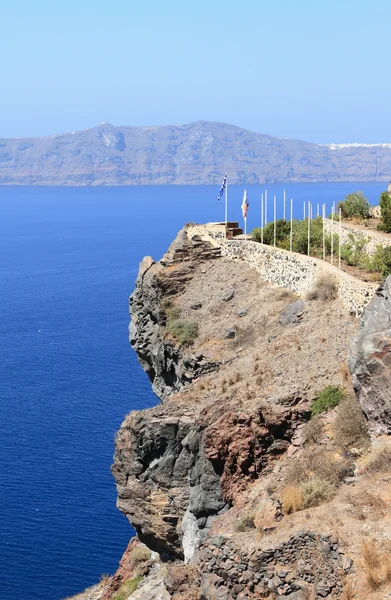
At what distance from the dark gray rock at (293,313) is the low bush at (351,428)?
9.47 meters

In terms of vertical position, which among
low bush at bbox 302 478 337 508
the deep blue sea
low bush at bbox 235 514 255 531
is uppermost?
low bush at bbox 302 478 337 508

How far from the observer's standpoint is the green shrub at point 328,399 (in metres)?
28.3

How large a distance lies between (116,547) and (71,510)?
14.7 feet

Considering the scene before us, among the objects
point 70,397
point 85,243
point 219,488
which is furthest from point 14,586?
point 85,243

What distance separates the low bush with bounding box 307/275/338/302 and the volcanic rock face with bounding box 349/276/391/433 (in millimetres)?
9821

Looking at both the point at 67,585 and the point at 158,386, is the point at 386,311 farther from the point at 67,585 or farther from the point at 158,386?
the point at 67,585

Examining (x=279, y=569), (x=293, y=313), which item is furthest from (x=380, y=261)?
(x=279, y=569)

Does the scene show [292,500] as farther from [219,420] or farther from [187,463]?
[187,463]

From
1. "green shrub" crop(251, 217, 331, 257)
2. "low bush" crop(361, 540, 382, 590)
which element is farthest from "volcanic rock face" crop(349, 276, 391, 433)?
"green shrub" crop(251, 217, 331, 257)

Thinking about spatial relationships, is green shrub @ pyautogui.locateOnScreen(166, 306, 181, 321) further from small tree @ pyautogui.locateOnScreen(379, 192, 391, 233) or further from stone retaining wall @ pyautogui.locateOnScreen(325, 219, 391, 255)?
small tree @ pyautogui.locateOnScreen(379, 192, 391, 233)

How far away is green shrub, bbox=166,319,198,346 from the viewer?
40.2 m

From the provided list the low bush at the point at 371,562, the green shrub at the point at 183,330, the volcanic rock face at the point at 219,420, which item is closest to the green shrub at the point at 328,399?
the volcanic rock face at the point at 219,420

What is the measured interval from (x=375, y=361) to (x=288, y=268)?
52.7ft

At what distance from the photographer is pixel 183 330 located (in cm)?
4084
